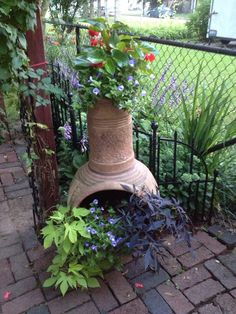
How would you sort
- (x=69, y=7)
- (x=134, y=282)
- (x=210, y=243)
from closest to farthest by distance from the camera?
(x=134, y=282)
(x=210, y=243)
(x=69, y=7)

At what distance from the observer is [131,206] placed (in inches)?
70.4

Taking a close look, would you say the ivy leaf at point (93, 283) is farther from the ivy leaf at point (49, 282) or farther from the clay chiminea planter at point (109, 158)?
the clay chiminea planter at point (109, 158)

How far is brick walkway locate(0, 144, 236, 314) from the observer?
67.5 inches

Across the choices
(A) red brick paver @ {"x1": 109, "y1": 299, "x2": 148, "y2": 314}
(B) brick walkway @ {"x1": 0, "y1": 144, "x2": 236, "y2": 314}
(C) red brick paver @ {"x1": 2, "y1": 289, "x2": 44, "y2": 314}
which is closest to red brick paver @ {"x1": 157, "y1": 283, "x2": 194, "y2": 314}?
(B) brick walkway @ {"x1": 0, "y1": 144, "x2": 236, "y2": 314}

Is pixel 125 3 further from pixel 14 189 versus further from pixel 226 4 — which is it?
pixel 14 189

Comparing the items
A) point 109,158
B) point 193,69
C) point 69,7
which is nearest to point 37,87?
point 109,158

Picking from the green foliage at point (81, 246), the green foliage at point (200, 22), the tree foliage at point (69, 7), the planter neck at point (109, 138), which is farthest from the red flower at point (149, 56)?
the green foliage at point (200, 22)

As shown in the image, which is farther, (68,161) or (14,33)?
(68,161)

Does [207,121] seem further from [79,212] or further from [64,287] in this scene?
[64,287]

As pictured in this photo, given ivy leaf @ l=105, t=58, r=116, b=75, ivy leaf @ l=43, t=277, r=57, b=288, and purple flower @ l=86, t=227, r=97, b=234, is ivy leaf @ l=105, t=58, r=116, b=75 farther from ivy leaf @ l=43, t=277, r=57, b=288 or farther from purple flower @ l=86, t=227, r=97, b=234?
ivy leaf @ l=43, t=277, r=57, b=288

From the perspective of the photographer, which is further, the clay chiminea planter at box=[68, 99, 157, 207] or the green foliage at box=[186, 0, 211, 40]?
the green foliage at box=[186, 0, 211, 40]

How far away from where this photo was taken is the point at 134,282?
187 centimetres

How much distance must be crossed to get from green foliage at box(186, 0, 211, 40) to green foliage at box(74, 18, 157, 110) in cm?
1316

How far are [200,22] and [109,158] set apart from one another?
13950mm
